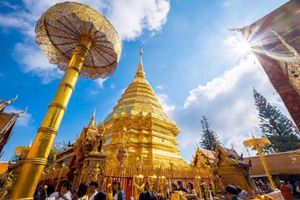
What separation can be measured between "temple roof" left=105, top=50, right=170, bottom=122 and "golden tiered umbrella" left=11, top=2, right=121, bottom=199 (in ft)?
38.1

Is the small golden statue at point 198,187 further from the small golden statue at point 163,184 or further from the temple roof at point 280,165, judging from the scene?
the temple roof at point 280,165

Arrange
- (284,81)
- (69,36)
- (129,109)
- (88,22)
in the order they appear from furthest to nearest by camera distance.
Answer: (129,109) < (284,81) < (69,36) < (88,22)

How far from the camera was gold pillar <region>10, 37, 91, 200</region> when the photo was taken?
6.33 feet

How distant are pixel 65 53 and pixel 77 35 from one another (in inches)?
33.7

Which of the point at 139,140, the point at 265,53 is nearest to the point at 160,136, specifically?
the point at 139,140

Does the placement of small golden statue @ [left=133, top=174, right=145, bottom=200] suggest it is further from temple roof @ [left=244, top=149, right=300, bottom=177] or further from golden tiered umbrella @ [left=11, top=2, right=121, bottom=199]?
temple roof @ [left=244, top=149, right=300, bottom=177]

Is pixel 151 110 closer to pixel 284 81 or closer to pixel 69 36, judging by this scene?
pixel 284 81

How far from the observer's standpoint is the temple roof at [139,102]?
16.4m

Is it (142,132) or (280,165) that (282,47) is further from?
(280,165)

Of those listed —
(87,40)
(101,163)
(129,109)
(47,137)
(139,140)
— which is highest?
(129,109)

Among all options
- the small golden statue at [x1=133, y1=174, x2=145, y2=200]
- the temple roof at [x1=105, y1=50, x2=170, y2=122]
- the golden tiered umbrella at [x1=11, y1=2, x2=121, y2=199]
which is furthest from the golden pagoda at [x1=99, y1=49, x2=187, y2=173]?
the golden tiered umbrella at [x1=11, y1=2, x2=121, y2=199]

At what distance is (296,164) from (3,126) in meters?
24.0

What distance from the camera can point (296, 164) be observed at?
1492 cm

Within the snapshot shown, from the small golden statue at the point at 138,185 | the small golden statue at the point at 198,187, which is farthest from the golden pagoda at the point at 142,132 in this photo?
the small golden statue at the point at 138,185
